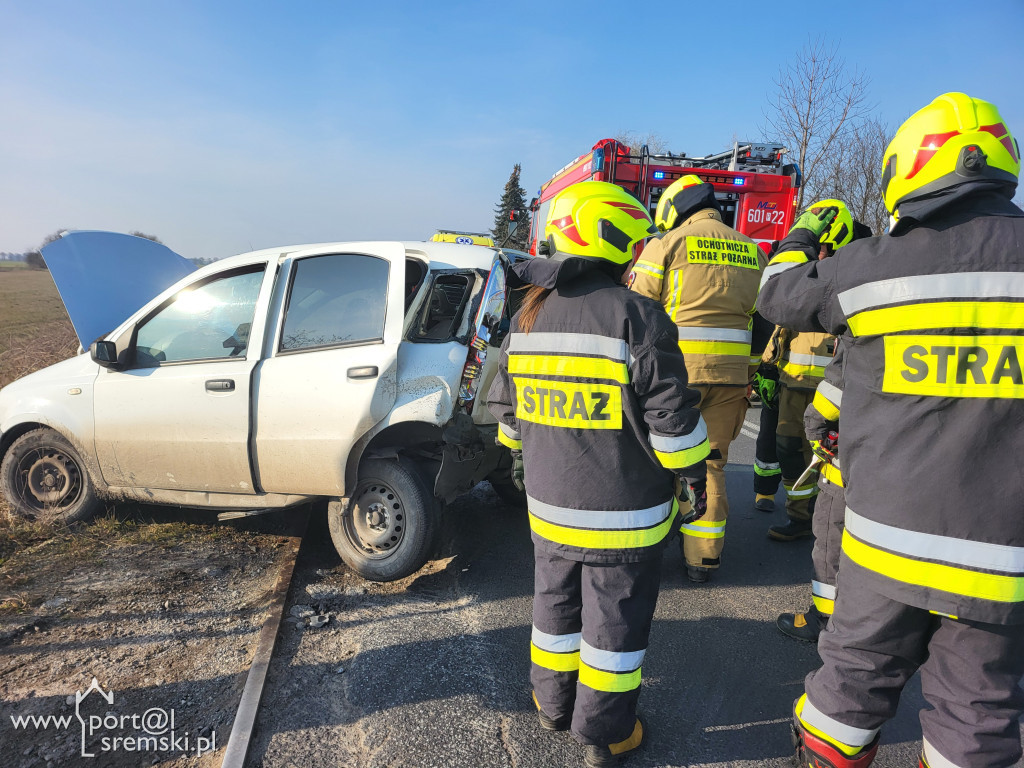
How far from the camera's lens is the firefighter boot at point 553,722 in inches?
88.9

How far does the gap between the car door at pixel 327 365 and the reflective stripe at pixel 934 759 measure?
2.56 metres

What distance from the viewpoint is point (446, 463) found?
10.5ft

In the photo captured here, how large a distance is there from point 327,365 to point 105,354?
59.9 inches

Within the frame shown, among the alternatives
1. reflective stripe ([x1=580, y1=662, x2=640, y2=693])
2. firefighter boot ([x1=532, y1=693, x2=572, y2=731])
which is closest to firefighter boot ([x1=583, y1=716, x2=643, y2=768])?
firefighter boot ([x1=532, y1=693, x2=572, y2=731])

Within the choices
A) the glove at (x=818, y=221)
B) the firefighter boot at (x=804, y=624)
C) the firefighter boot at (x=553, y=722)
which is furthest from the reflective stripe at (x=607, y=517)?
the firefighter boot at (x=804, y=624)

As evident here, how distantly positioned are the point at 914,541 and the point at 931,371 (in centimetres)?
46

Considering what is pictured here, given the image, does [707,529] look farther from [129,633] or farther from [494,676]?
[129,633]

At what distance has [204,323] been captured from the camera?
12.2 feet

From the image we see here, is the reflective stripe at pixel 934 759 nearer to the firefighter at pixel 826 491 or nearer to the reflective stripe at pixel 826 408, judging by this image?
the firefighter at pixel 826 491

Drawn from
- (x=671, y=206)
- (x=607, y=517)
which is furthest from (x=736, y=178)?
(x=607, y=517)

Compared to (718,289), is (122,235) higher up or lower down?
higher up

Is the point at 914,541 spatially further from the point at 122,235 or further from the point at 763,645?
the point at 122,235

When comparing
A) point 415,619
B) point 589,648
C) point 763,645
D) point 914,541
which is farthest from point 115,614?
point 914,541

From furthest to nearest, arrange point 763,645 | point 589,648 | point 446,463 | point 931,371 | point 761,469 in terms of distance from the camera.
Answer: point 761,469
point 446,463
point 763,645
point 589,648
point 931,371
